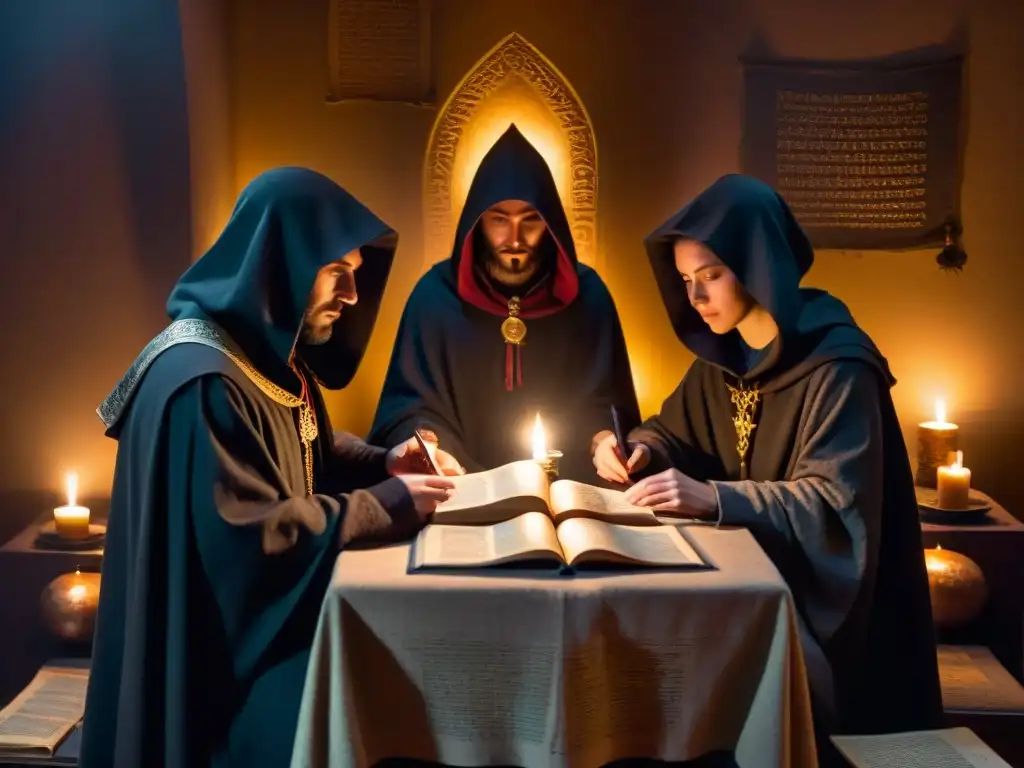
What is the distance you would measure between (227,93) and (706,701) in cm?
332

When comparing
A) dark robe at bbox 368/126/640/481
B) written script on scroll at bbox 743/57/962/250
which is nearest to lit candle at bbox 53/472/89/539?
dark robe at bbox 368/126/640/481

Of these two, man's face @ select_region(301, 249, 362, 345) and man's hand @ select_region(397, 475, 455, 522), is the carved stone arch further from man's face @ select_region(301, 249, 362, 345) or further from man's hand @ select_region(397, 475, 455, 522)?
man's hand @ select_region(397, 475, 455, 522)

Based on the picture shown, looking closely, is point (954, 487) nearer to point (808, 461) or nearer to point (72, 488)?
point (808, 461)

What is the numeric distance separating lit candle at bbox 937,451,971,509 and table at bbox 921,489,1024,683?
0.09m

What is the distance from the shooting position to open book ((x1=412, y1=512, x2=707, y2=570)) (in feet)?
8.26

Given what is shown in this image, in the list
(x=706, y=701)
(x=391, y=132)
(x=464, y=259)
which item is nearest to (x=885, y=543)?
(x=706, y=701)

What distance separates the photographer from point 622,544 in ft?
8.61

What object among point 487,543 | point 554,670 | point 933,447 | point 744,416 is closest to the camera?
point 554,670

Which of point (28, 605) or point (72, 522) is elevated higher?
point (72, 522)

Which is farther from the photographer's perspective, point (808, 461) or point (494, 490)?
point (808, 461)

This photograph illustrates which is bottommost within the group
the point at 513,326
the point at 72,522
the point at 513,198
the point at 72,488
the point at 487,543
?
the point at 72,522

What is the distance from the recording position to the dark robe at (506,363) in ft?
13.9

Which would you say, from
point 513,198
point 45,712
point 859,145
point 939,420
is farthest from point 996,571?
point 45,712

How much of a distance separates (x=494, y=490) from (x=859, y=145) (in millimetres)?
2713
